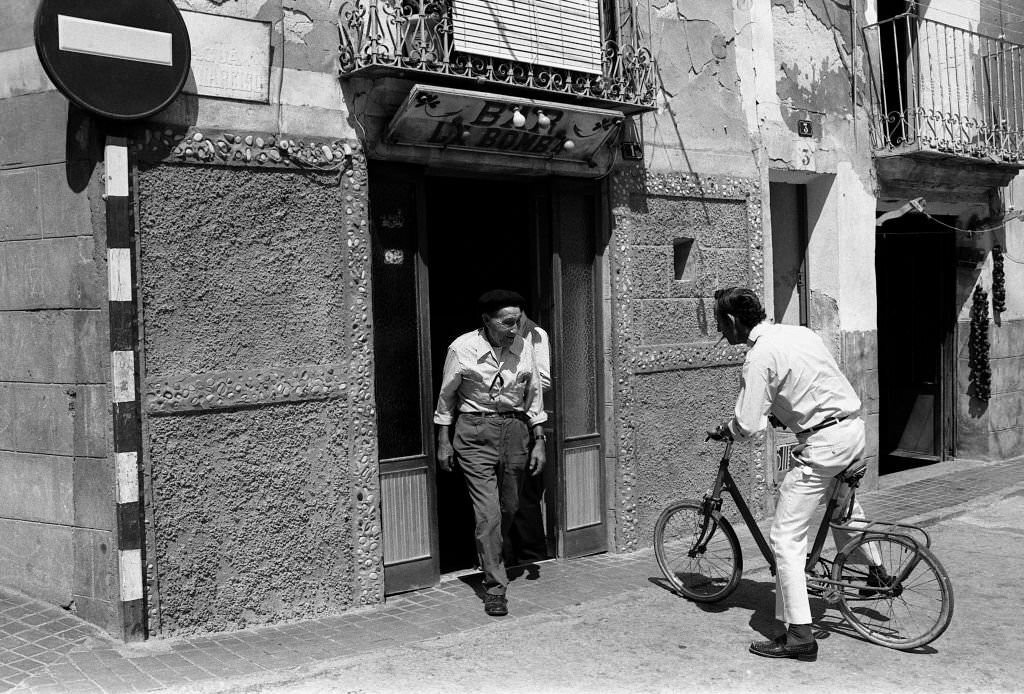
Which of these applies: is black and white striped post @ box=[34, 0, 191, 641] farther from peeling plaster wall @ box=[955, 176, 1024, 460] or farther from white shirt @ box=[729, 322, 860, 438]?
peeling plaster wall @ box=[955, 176, 1024, 460]

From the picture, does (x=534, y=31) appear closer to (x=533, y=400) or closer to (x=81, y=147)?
(x=533, y=400)

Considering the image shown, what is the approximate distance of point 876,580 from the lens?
5633 millimetres

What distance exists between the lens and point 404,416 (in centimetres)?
693

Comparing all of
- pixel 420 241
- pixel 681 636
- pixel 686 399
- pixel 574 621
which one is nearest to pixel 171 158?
pixel 420 241

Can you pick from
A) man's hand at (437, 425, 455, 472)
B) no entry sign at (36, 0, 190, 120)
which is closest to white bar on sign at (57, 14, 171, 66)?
no entry sign at (36, 0, 190, 120)

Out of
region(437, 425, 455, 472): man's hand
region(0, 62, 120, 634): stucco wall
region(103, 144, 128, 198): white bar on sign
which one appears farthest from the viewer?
region(437, 425, 455, 472): man's hand

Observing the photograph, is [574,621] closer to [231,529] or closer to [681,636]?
[681,636]

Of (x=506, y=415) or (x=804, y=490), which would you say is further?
(x=506, y=415)

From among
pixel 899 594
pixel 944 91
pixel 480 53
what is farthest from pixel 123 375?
pixel 944 91

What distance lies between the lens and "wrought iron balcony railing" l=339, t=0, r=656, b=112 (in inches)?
253

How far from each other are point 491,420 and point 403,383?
0.69 meters

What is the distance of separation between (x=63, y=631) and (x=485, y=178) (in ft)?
13.2

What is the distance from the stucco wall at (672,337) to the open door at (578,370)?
0.16 m

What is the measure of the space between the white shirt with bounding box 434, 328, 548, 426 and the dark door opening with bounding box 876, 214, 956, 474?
6716mm
